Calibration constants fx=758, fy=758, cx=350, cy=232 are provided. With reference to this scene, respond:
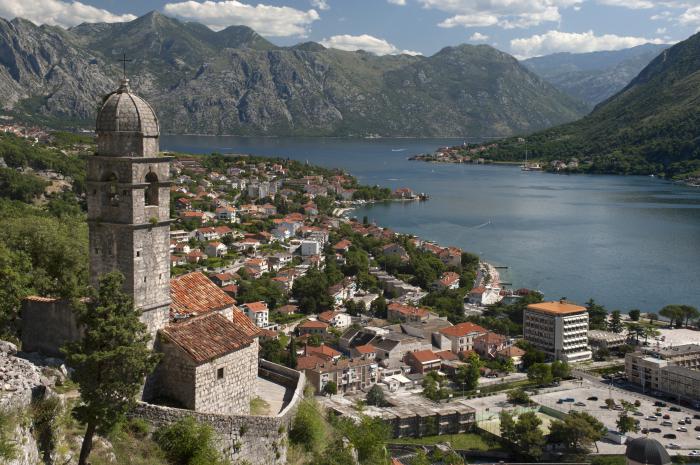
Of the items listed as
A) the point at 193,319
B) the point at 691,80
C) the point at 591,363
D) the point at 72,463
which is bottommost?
the point at 591,363

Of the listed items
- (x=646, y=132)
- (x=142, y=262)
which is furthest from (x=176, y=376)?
(x=646, y=132)

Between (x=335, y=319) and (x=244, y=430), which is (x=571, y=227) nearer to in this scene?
(x=335, y=319)

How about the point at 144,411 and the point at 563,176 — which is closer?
the point at 144,411

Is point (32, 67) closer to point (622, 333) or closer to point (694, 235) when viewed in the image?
point (694, 235)

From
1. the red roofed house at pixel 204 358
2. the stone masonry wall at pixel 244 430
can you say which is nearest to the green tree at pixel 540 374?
the red roofed house at pixel 204 358

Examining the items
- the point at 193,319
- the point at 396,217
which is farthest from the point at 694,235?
the point at 193,319

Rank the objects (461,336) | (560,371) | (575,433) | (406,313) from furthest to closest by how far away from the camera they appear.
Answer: (406,313) → (461,336) → (560,371) → (575,433)

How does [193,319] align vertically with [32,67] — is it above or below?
below
